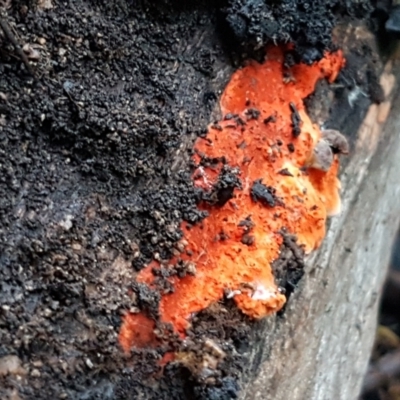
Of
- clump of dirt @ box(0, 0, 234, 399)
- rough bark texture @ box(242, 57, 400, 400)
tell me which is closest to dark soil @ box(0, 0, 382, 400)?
clump of dirt @ box(0, 0, 234, 399)

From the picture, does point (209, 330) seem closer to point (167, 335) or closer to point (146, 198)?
point (167, 335)

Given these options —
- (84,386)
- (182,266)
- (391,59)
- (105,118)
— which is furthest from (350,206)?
(84,386)

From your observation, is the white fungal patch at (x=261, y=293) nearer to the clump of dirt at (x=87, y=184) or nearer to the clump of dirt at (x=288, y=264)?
the clump of dirt at (x=288, y=264)

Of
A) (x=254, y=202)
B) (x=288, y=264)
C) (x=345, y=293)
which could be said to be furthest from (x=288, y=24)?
(x=345, y=293)

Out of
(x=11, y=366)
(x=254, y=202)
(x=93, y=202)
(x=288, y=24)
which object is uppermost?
(x=288, y=24)

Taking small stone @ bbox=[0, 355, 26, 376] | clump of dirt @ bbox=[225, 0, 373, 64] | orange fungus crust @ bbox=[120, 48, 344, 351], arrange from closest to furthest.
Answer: small stone @ bbox=[0, 355, 26, 376] < orange fungus crust @ bbox=[120, 48, 344, 351] < clump of dirt @ bbox=[225, 0, 373, 64]

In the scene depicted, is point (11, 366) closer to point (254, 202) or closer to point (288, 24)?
point (254, 202)

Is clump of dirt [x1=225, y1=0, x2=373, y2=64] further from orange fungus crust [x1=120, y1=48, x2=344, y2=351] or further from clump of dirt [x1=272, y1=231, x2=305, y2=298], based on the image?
clump of dirt [x1=272, y1=231, x2=305, y2=298]
